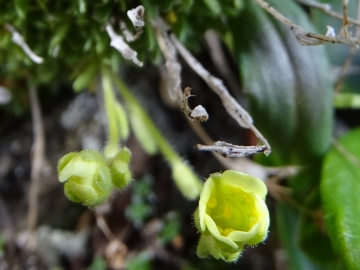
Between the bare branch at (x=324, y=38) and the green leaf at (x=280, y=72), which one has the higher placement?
the bare branch at (x=324, y=38)

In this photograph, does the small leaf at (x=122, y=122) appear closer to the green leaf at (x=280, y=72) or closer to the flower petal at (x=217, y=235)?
the green leaf at (x=280, y=72)

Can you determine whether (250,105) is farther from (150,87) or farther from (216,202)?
(150,87)

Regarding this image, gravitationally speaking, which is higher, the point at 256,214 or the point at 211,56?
the point at 256,214

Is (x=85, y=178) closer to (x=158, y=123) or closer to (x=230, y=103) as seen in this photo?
(x=230, y=103)

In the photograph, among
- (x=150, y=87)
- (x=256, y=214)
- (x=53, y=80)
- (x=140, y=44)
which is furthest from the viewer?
(x=150, y=87)

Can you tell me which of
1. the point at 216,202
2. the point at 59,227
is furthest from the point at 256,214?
the point at 59,227

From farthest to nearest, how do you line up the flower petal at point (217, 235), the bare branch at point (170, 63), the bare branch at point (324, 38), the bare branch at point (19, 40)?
1. the bare branch at point (19, 40)
2. the bare branch at point (170, 63)
3. the bare branch at point (324, 38)
4. the flower petal at point (217, 235)

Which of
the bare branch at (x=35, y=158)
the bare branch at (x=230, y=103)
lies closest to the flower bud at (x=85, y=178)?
the bare branch at (x=230, y=103)
